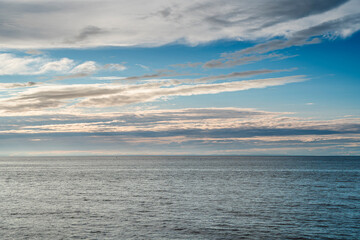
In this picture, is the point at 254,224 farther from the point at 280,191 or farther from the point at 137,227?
the point at 280,191

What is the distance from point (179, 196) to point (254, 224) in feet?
74.5

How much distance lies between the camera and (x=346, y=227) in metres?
34.7

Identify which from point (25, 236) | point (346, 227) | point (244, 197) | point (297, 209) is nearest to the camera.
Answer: point (25, 236)

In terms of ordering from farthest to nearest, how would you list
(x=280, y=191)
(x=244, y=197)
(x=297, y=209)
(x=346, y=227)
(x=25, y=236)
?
(x=280, y=191) → (x=244, y=197) → (x=297, y=209) → (x=346, y=227) → (x=25, y=236)

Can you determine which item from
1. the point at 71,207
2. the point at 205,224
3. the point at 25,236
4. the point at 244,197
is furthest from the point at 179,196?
the point at 25,236

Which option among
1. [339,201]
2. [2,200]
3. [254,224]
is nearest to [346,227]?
[254,224]

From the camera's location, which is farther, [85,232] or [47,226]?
[47,226]

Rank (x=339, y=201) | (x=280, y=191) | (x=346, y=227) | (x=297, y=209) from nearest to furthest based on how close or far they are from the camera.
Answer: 1. (x=346, y=227)
2. (x=297, y=209)
3. (x=339, y=201)
4. (x=280, y=191)

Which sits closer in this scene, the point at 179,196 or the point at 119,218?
the point at 119,218

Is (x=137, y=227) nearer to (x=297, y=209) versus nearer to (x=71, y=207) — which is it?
(x=71, y=207)

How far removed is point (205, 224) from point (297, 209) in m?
15.0

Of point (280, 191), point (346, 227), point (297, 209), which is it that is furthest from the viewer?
point (280, 191)

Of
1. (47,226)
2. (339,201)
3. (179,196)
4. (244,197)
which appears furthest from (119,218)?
(339,201)

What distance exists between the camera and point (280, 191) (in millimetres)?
63312
